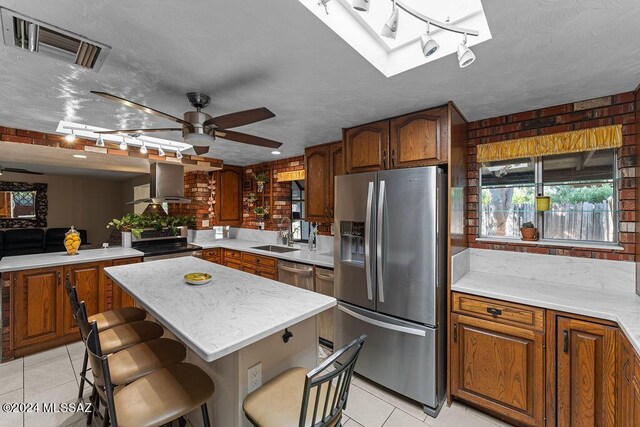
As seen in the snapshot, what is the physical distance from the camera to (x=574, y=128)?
2094 mm

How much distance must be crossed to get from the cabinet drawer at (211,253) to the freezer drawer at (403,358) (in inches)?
110

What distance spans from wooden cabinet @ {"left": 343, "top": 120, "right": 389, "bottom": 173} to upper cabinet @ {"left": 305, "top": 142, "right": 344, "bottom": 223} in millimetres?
453

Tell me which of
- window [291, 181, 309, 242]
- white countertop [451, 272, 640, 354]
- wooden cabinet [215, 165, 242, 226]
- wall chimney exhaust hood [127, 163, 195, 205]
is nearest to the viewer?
white countertop [451, 272, 640, 354]

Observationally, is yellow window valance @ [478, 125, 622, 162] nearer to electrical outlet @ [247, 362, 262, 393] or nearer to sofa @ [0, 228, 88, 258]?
electrical outlet @ [247, 362, 262, 393]

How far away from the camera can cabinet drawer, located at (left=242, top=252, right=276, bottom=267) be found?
11.6 ft

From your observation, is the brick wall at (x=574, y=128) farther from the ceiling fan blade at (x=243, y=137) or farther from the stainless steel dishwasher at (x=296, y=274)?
the ceiling fan blade at (x=243, y=137)

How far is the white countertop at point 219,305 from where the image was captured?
1.18 metres

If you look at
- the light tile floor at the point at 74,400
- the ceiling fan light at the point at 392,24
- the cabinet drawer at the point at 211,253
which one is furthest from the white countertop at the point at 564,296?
the cabinet drawer at the point at 211,253

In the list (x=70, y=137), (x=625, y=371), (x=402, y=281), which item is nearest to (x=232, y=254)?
(x=70, y=137)

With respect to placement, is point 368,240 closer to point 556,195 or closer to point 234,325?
point 234,325

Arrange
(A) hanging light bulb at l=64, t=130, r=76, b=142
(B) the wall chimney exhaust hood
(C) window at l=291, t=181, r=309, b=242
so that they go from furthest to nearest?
(C) window at l=291, t=181, r=309, b=242 → (B) the wall chimney exhaust hood → (A) hanging light bulb at l=64, t=130, r=76, b=142

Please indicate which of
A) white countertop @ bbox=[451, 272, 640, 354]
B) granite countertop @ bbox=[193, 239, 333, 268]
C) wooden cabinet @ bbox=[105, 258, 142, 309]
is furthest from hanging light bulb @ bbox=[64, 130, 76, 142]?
white countertop @ bbox=[451, 272, 640, 354]

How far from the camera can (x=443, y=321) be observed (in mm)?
2105

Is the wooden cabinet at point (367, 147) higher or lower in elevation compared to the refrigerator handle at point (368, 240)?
higher
